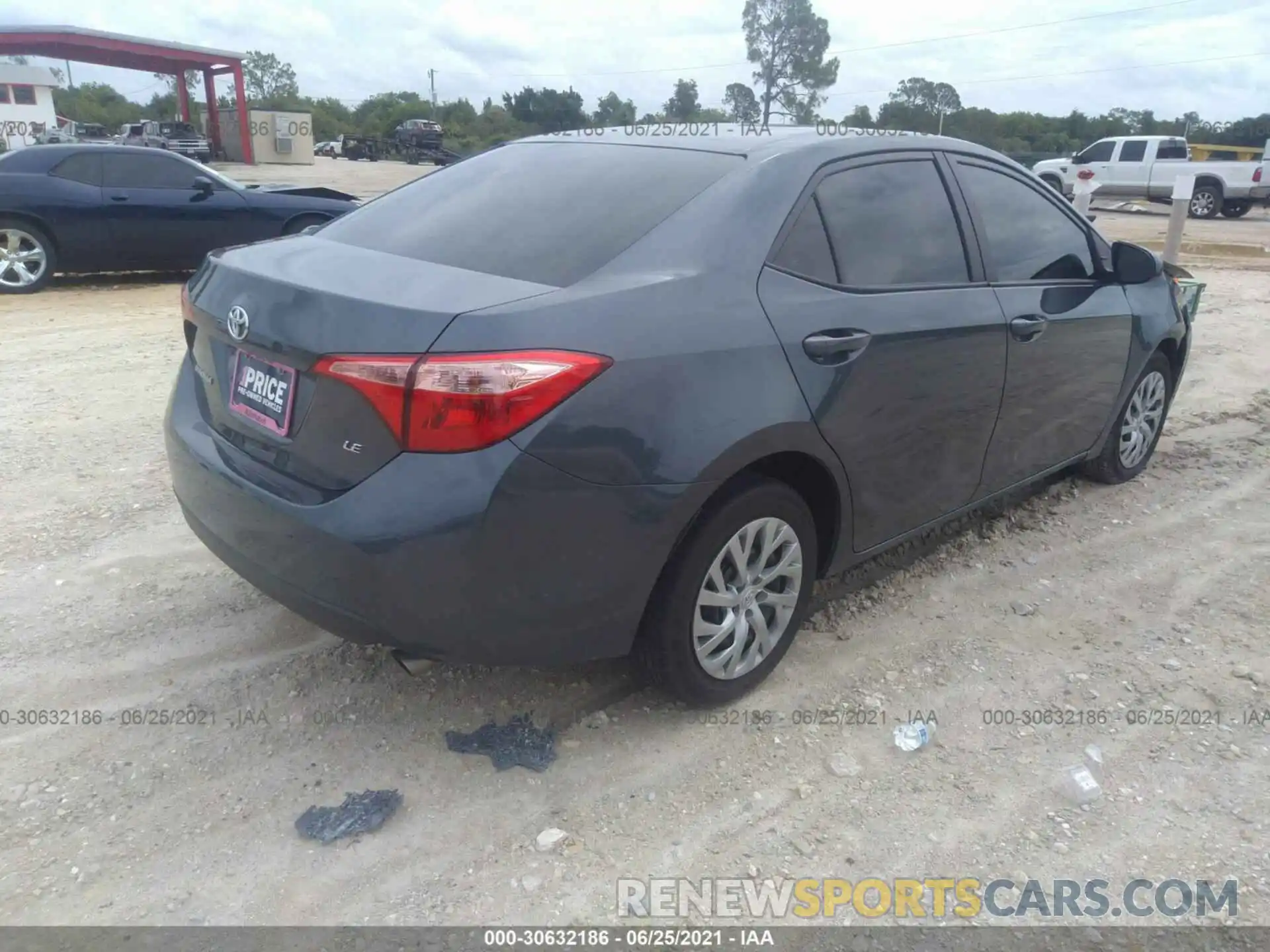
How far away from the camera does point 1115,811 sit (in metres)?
2.67

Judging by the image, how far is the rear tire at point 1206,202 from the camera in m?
22.9

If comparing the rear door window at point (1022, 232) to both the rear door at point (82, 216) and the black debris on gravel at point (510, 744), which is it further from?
the rear door at point (82, 216)

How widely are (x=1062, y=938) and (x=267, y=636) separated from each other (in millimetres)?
2514

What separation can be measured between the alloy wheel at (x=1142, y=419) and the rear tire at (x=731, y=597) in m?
2.52

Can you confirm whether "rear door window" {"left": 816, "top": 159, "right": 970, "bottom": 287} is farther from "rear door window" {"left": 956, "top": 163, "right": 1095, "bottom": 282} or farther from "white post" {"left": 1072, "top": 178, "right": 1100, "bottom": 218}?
"white post" {"left": 1072, "top": 178, "right": 1100, "bottom": 218}

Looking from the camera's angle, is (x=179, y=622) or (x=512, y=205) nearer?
(x=512, y=205)

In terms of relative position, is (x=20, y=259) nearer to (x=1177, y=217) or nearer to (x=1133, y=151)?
(x=1177, y=217)

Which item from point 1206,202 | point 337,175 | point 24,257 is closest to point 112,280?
point 24,257

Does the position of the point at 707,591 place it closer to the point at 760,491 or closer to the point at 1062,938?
the point at 760,491

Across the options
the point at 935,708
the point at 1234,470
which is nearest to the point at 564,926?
the point at 935,708

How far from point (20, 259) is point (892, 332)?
30.9 ft

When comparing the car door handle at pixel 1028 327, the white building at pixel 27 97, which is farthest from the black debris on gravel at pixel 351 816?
the white building at pixel 27 97

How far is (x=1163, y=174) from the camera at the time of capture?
22938mm

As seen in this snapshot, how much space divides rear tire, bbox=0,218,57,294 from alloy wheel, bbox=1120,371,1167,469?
31.4 feet
